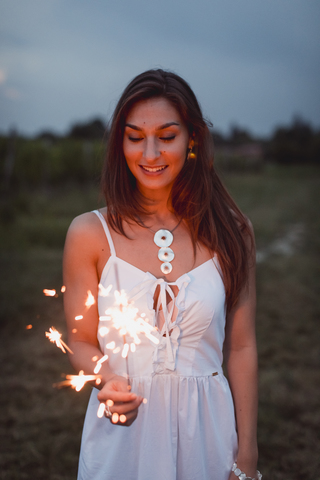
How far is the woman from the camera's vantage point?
161 centimetres

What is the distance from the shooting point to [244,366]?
178 centimetres

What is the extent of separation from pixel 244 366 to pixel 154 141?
3.57 ft

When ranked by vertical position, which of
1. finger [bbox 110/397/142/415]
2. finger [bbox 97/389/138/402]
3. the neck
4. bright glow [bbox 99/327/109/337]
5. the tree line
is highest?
the tree line

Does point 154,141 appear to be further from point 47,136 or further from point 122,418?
point 47,136

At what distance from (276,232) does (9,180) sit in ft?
29.4

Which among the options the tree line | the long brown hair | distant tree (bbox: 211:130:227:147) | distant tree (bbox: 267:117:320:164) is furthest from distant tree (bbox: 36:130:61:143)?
distant tree (bbox: 267:117:320:164)

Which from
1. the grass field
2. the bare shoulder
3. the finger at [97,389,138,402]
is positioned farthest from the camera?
the grass field

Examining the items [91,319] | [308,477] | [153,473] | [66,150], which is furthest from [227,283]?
[66,150]

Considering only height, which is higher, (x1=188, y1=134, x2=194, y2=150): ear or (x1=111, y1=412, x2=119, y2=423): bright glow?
(x1=188, y1=134, x2=194, y2=150): ear

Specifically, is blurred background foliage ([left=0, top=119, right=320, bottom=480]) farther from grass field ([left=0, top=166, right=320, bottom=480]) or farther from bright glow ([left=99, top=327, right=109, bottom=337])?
bright glow ([left=99, top=327, right=109, bottom=337])

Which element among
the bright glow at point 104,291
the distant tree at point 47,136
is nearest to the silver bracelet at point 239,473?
the bright glow at point 104,291

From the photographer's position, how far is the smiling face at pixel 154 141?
1.69 m

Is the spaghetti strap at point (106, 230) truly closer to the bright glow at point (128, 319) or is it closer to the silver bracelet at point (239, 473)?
the bright glow at point (128, 319)

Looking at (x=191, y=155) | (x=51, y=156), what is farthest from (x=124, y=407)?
(x=51, y=156)
